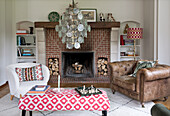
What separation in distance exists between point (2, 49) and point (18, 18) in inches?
50.0

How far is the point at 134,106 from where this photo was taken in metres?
2.86

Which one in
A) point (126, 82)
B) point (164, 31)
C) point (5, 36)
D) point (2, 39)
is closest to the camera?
point (126, 82)

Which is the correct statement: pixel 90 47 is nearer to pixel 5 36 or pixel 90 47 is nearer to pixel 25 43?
pixel 25 43

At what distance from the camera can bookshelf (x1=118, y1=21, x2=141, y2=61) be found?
17.0 ft

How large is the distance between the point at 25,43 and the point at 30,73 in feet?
7.01

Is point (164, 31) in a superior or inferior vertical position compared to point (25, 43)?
superior

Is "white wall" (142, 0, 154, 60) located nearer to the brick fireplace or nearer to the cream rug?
the brick fireplace

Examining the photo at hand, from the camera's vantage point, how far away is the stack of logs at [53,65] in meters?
5.04

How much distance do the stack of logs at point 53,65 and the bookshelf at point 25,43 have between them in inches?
23.5

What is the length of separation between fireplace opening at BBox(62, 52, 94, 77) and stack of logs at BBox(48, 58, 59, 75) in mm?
199

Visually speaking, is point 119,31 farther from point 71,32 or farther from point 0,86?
point 0,86

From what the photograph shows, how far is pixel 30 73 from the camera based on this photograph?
333cm

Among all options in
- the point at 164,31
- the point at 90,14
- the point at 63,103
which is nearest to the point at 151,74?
the point at 63,103

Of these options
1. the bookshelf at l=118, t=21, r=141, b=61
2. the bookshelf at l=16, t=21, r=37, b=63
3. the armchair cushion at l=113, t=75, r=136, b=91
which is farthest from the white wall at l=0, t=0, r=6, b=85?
the bookshelf at l=118, t=21, r=141, b=61
